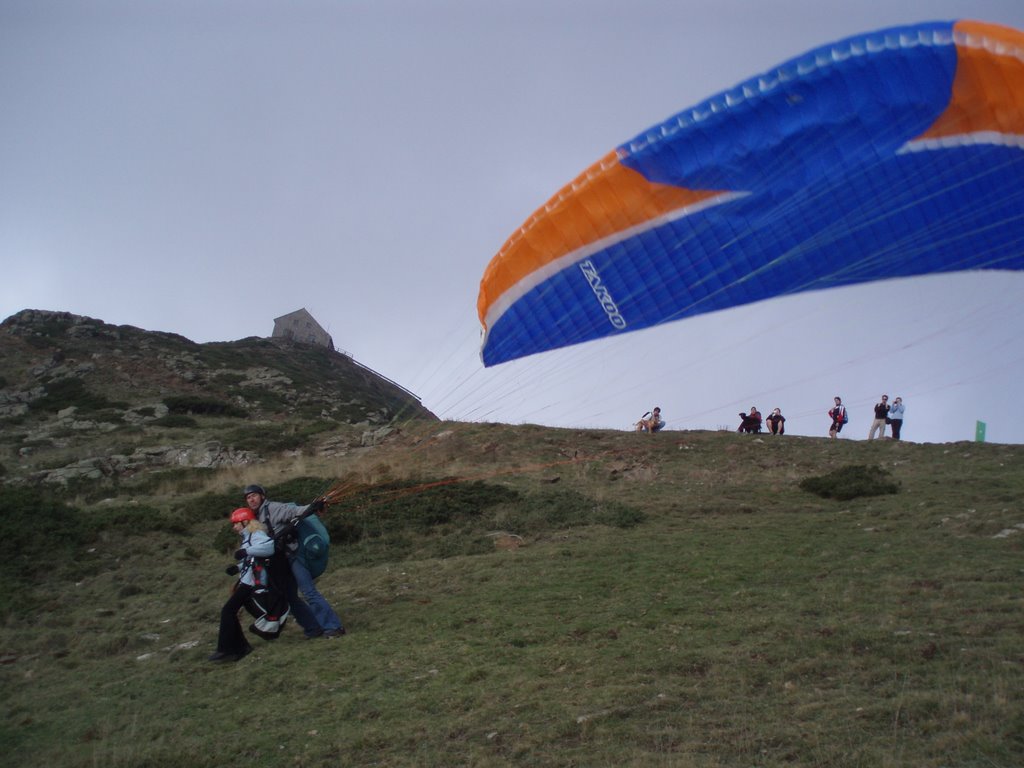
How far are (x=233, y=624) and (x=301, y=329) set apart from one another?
46.3 m

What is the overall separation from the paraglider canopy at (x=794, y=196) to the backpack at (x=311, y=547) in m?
3.76

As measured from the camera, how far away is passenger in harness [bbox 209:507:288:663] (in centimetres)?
780

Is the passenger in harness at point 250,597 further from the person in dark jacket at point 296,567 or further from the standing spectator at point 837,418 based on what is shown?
the standing spectator at point 837,418

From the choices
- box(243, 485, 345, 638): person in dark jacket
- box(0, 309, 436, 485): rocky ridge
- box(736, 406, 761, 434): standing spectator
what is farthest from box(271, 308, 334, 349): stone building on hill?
box(243, 485, 345, 638): person in dark jacket

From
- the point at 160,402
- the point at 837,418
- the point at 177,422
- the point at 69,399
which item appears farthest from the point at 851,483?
the point at 69,399

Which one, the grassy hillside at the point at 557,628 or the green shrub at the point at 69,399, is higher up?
the green shrub at the point at 69,399

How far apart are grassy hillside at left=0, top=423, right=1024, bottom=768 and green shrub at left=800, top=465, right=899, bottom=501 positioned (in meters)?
0.07

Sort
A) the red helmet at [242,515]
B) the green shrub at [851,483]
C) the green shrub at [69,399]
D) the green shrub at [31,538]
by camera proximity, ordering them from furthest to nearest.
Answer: the green shrub at [69,399] < the green shrub at [851,483] < the green shrub at [31,538] < the red helmet at [242,515]

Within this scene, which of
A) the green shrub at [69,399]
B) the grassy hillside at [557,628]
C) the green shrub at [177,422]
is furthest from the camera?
the green shrub at [69,399]

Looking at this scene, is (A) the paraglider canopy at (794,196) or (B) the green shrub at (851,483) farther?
(B) the green shrub at (851,483)

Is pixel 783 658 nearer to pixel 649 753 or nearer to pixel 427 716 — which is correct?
pixel 649 753

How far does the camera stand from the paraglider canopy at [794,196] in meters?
8.32

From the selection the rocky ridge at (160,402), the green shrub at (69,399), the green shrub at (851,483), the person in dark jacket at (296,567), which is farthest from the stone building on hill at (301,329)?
the person in dark jacket at (296,567)

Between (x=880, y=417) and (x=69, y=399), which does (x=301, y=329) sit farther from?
(x=880, y=417)
